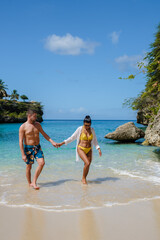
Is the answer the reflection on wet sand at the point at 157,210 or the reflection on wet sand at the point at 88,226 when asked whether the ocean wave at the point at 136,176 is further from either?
the reflection on wet sand at the point at 88,226

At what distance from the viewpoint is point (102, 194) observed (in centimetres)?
507

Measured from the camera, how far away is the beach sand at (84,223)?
10.0 feet

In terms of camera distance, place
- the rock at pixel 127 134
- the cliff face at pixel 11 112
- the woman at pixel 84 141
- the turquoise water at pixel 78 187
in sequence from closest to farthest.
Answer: the turquoise water at pixel 78 187, the woman at pixel 84 141, the rock at pixel 127 134, the cliff face at pixel 11 112

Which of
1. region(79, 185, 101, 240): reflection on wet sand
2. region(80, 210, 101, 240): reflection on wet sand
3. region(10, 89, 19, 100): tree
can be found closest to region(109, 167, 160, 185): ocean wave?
region(79, 185, 101, 240): reflection on wet sand

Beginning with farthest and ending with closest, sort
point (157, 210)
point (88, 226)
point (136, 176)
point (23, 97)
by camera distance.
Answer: point (23, 97) → point (136, 176) → point (157, 210) → point (88, 226)

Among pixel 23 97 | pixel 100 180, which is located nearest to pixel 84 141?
pixel 100 180

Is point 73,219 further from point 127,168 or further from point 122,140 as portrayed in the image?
point 122,140

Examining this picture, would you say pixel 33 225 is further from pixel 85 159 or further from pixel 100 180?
pixel 100 180

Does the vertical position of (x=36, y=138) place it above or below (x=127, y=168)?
above

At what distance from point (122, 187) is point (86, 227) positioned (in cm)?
259

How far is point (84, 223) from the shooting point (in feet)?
11.4

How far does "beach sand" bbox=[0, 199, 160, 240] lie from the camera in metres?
3.06

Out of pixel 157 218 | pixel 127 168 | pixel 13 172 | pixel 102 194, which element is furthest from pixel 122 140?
pixel 157 218

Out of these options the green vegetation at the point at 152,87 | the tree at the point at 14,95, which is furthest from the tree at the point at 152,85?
the tree at the point at 14,95
